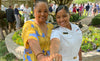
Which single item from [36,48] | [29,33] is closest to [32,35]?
[29,33]

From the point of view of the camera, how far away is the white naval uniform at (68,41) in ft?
3.75

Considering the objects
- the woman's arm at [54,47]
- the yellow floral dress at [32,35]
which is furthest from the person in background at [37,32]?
the woman's arm at [54,47]

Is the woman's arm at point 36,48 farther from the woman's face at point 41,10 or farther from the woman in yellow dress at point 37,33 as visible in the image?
the woman's face at point 41,10

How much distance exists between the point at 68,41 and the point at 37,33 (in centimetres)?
30

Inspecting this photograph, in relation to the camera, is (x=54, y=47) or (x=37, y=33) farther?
(x=37, y=33)

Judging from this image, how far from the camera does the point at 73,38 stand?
3.98 feet

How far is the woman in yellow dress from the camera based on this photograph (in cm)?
110

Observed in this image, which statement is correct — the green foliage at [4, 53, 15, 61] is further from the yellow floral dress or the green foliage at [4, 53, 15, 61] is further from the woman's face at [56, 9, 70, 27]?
the woman's face at [56, 9, 70, 27]

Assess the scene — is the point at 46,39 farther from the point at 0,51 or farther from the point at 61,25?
the point at 0,51

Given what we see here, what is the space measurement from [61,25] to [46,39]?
0.22m

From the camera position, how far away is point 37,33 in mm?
1223

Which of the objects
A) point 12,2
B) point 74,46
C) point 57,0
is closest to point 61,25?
point 74,46

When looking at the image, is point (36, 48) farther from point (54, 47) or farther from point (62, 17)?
point (62, 17)

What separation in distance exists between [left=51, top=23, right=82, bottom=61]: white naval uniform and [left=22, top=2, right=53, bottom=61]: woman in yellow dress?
0.16m
